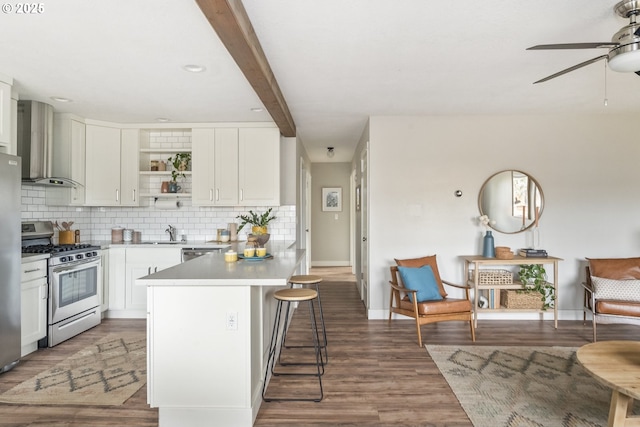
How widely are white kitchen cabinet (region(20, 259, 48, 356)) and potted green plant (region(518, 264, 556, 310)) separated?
4.98 metres

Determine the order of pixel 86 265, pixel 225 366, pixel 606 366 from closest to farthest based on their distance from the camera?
pixel 606 366 → pixel 225 366 → pixel 86 265

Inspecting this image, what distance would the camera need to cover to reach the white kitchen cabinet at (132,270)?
175 inches

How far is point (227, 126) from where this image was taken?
478cm

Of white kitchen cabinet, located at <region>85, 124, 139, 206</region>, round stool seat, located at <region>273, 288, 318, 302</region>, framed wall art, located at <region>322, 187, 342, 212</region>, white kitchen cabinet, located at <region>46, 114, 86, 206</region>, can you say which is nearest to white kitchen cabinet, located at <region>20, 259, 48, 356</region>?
white kitchen cabinet, located at <region>46, 114, 86, 206</region>

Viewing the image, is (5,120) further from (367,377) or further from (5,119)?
(367,377)

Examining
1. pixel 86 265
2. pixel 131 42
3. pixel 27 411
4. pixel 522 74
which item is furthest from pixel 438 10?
pixel 86 265

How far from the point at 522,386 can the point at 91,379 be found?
3.28m

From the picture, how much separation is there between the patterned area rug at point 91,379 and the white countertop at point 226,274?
102 centimetres

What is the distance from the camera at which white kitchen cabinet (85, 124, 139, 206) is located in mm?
4535

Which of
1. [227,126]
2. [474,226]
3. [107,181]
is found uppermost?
[227,126]

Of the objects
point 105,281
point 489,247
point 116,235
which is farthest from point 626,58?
point 116,235

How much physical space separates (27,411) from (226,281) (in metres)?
1.67

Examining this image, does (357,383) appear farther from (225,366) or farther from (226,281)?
(226,281)

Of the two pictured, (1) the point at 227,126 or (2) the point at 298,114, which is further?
(1) the point at 227,126
